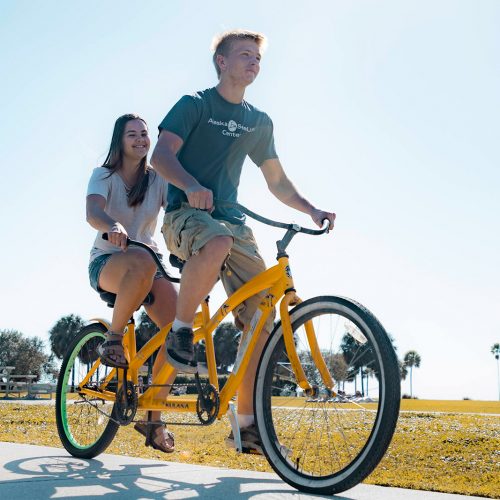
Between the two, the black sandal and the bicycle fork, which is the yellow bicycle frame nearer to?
the bicycle fork

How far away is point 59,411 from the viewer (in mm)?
5324

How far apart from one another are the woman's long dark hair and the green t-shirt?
0.72 metres

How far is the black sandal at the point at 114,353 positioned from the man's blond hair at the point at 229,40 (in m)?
1.88

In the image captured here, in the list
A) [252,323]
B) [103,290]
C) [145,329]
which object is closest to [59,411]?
[103,290]

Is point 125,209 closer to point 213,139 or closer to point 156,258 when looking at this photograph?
point 156,258

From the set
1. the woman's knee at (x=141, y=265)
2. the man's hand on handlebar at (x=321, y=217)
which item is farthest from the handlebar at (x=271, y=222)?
the woman's knee at (x=141, y=265)

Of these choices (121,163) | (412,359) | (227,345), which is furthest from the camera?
(412,359)

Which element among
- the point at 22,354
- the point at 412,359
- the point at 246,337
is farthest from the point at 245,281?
the point at 412,359

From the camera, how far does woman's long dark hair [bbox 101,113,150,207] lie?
15.9 feet

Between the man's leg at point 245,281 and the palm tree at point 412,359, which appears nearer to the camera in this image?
the man's leg at point 245,281

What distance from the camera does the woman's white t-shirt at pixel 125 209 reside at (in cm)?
479

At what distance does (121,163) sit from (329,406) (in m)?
2.50

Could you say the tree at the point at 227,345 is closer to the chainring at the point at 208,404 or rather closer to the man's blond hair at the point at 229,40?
the chainring at the point at 208,404

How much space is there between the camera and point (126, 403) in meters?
4.36
